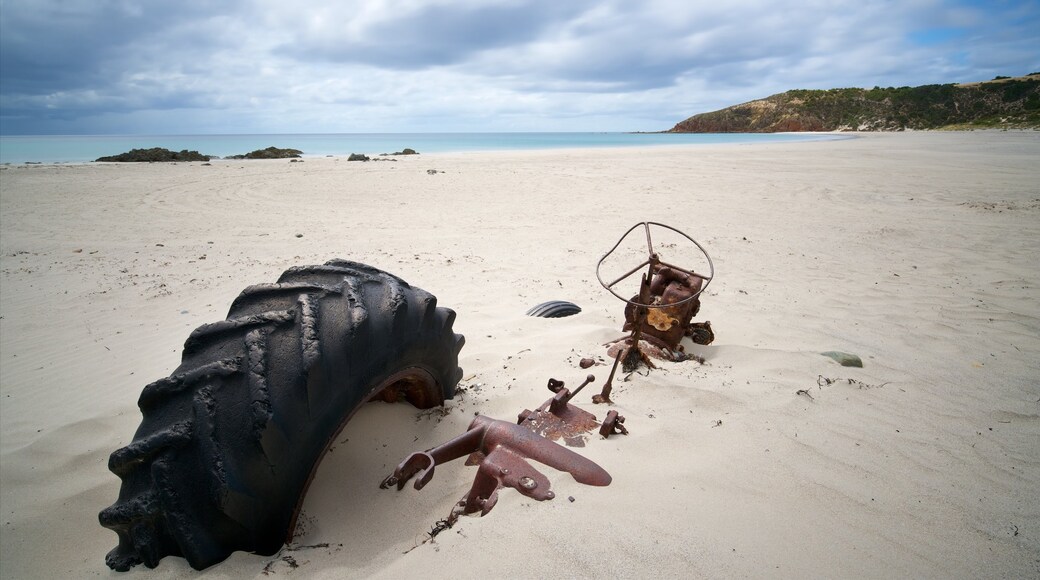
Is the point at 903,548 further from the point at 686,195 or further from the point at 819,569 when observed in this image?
the point at 686,195

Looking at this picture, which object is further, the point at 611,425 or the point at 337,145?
the point at 337,145

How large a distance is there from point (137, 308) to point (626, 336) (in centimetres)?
488

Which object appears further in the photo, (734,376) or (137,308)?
(137,308)

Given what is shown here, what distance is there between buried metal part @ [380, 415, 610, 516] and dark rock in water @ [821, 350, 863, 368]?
7.74 feet

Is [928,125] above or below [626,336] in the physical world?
above

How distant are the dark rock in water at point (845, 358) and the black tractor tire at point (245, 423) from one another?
10.1 ft

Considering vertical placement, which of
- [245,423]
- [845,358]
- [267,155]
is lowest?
[845,358]

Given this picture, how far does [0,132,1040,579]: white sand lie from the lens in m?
1.59

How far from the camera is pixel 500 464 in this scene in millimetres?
1789

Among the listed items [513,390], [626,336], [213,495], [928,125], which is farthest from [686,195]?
[928,125]

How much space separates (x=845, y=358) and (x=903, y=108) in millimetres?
68362

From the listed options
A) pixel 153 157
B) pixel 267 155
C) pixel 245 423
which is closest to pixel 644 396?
pixel 245 423

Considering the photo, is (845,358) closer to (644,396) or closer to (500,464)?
(644,396)

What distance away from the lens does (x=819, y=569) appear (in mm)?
1476
